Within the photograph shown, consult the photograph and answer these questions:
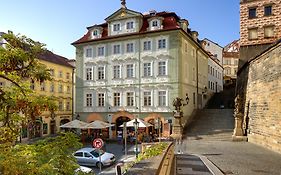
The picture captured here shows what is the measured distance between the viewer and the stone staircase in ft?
78.4

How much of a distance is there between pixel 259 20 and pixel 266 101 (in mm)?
13828

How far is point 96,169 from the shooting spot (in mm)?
18828

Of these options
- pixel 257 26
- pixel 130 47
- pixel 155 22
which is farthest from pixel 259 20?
pixel 130 47

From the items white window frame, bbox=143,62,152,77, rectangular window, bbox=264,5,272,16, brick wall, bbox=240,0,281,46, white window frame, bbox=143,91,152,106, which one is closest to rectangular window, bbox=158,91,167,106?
white window frame, bbox=143,91,152,106

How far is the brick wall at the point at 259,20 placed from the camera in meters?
27.8

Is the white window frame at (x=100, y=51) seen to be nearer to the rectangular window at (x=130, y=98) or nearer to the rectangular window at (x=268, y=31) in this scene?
the rectangular window at (x=130, y=98)

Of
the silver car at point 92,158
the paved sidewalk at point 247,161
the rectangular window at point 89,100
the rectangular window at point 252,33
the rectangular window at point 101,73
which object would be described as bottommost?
the silver car at point 92,158

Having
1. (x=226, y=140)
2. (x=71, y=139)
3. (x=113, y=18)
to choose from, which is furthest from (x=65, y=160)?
(x=113, y=18)

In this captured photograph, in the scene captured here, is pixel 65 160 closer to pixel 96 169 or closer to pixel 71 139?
pixel 71 139

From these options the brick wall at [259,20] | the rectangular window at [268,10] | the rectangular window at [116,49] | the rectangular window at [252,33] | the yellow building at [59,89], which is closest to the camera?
the brick wall at [259,20]

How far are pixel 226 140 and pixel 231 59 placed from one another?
173 ft

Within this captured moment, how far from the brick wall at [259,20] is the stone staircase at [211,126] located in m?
8.15

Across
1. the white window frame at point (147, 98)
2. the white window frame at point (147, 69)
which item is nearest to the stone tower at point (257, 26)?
the white window frame at point (147, 98)

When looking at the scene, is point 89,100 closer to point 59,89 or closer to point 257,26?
point 59,89
